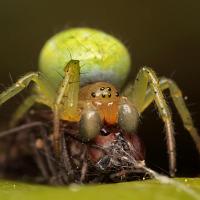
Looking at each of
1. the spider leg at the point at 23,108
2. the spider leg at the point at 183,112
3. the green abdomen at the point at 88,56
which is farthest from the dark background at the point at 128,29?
the spider leg at the point at 183,112

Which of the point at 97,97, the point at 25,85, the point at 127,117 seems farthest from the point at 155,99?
the point at 25,85

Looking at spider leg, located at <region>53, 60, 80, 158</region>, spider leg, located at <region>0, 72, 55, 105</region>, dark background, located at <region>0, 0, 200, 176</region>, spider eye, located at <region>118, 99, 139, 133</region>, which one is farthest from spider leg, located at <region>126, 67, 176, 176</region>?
dark background, located at <region>0, 0, 200, 176</region>

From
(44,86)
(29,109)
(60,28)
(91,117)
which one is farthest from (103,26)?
(91,117)

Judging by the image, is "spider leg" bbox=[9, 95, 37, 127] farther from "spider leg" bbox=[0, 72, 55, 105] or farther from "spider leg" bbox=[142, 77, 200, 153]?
"spider leg" bbox=[142, 77, 200, 153]

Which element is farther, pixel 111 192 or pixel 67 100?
pixel 67 100

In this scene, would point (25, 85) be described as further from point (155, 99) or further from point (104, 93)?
point (155, 99)

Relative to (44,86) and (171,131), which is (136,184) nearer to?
(171,131)

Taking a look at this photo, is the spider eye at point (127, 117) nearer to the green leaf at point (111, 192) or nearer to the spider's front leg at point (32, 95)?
the spider's front leg at point (32, 95)
